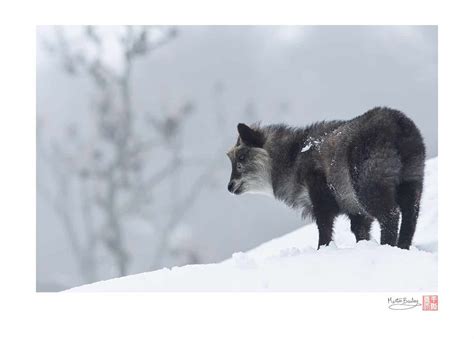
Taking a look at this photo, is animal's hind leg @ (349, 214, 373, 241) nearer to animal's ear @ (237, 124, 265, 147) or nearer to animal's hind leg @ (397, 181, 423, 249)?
animal's hind leg @ (397, 181, 423, 249)

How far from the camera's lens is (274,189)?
33.6 ft

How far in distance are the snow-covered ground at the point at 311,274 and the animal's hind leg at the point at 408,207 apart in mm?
367

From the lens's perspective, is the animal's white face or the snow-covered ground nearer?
the snow-covered ground

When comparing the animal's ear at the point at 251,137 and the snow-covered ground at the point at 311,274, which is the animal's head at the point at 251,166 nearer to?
the animal's ear at the point at 251,137

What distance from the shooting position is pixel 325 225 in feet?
30.3

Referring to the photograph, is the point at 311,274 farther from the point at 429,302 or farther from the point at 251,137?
the point at 251,137

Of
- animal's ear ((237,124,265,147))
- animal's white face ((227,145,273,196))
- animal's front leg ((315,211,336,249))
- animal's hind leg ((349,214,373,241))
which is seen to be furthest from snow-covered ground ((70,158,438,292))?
animal's ear ((237,124,265,147))

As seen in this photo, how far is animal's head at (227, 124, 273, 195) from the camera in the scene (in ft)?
33.7

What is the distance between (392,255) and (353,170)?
1155 mm

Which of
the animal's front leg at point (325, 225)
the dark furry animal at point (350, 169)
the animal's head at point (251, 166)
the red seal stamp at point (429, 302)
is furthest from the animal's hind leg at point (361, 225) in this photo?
the red seal stamp at point (429, 302)

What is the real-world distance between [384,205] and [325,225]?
0.98 meters

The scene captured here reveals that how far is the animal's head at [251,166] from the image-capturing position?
10.3 meters

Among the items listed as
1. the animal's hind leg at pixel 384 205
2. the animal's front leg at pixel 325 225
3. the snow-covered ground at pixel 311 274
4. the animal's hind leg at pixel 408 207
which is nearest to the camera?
the snow-covered ground at pixel 311 274

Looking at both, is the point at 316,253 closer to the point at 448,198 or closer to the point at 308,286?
the point at 308,286
